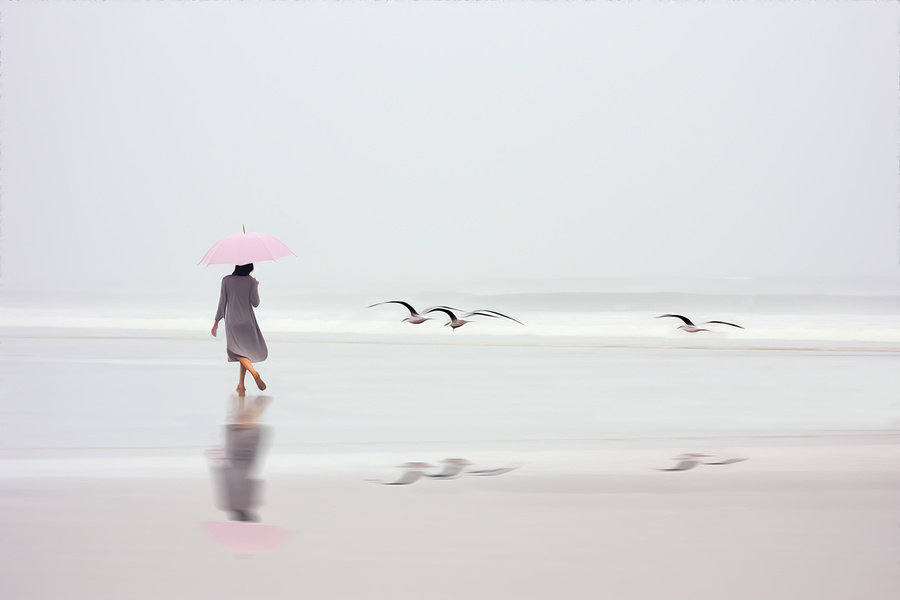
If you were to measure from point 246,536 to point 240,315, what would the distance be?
4.48m

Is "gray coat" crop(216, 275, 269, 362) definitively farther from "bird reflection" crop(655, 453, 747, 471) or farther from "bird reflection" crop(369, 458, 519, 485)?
"bird reflection" crop(655, 453, 747, 471)

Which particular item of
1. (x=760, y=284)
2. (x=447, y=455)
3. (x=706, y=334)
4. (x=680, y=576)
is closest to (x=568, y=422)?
(x=447, y=455)

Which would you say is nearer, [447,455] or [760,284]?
[447,455]

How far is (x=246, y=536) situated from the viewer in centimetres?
375

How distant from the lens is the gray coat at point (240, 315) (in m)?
7.89

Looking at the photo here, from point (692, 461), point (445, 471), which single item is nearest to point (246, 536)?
point (445, 471)

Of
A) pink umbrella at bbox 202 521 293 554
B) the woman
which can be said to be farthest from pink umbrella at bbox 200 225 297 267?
pink umbrella at bbox 202 521 293 554

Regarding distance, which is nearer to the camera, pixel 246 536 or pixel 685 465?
pixel 246 536

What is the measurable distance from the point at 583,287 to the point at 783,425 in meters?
26.9

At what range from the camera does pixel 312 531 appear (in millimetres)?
3828

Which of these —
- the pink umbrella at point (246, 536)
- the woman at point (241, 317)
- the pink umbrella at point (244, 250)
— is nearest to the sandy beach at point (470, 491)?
the pink umbrella at point (246, 536)

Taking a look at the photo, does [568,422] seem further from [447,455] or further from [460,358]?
[460,358]

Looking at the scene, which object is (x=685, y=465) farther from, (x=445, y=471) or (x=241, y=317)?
(x=241, y=317)

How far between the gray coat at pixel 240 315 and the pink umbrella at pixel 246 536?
13.6 feet
